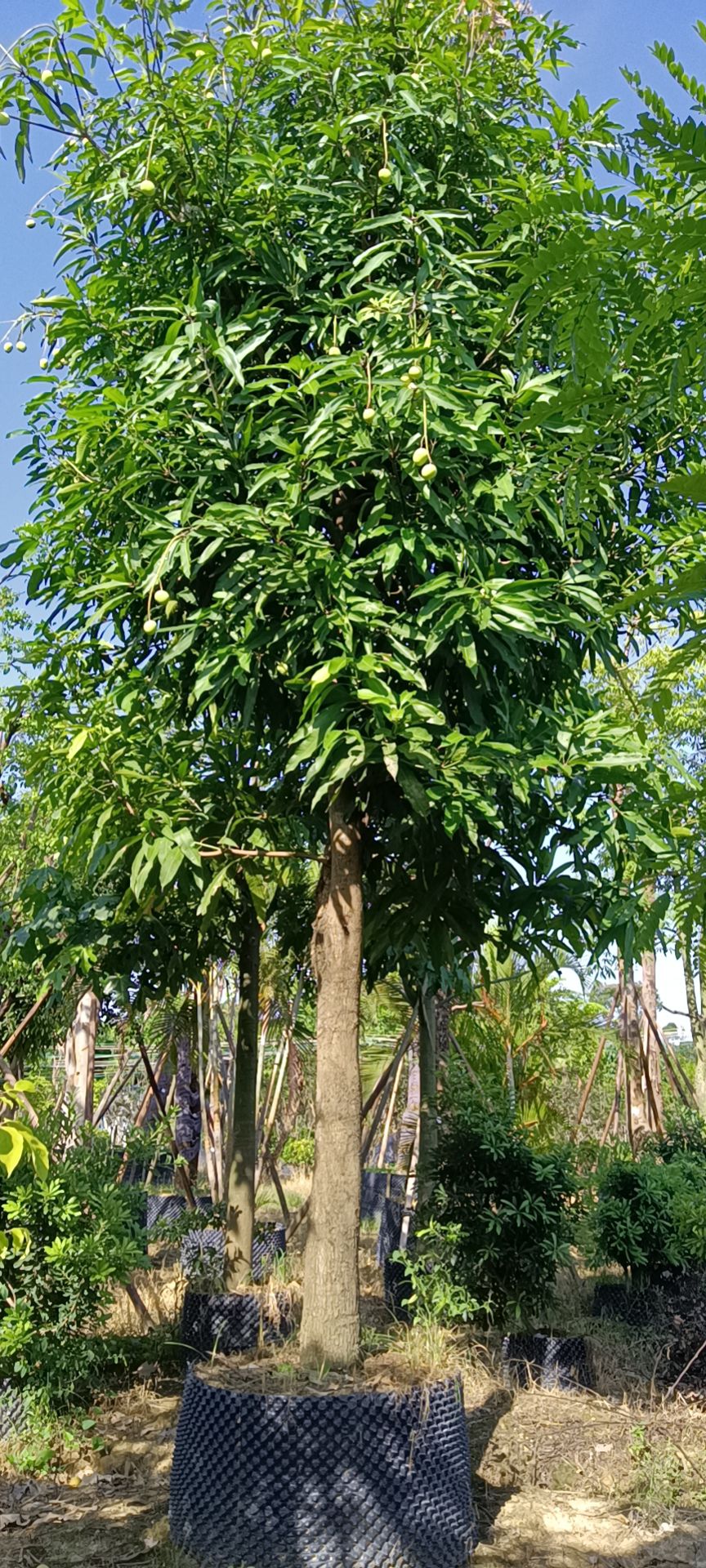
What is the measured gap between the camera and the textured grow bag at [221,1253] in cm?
611

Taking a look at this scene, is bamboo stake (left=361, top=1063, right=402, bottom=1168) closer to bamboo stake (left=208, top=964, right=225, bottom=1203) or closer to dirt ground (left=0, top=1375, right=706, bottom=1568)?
A: bamboo stake (left=208, top=964, right=225, bottom=1203)

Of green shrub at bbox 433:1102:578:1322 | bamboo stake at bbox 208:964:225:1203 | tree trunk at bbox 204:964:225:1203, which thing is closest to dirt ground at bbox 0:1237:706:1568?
green shrub at bbox 433:1102:578:1322

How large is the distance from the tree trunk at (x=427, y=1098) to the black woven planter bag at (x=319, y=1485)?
9.07 feet

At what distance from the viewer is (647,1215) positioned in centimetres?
639

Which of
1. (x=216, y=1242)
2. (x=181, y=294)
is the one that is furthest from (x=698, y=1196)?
(x=181, y=294)

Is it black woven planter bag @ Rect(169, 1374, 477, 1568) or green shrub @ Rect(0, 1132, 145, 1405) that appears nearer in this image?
black woven planter bag @ Rect(169, 1374, 477, 1568)

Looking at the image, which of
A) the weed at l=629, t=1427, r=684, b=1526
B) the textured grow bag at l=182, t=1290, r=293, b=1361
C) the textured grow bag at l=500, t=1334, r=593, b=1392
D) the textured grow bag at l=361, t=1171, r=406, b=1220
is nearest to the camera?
the weed at l=629, t=1427, r=684, b=1526

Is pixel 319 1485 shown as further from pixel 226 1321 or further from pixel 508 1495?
pixel 226 1321

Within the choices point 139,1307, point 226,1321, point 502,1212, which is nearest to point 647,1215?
point 502,1212

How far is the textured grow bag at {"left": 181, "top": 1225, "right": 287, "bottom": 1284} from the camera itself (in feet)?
20.0

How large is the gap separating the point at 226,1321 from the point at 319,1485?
2.40 m

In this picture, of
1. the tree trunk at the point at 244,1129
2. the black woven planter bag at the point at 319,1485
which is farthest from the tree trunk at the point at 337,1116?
the tree trunk at the point at 244,1129

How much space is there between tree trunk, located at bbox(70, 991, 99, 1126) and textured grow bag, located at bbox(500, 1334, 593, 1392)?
6.04 m

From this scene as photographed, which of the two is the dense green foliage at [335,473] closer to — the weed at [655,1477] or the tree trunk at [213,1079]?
the weed at [655,1477]
